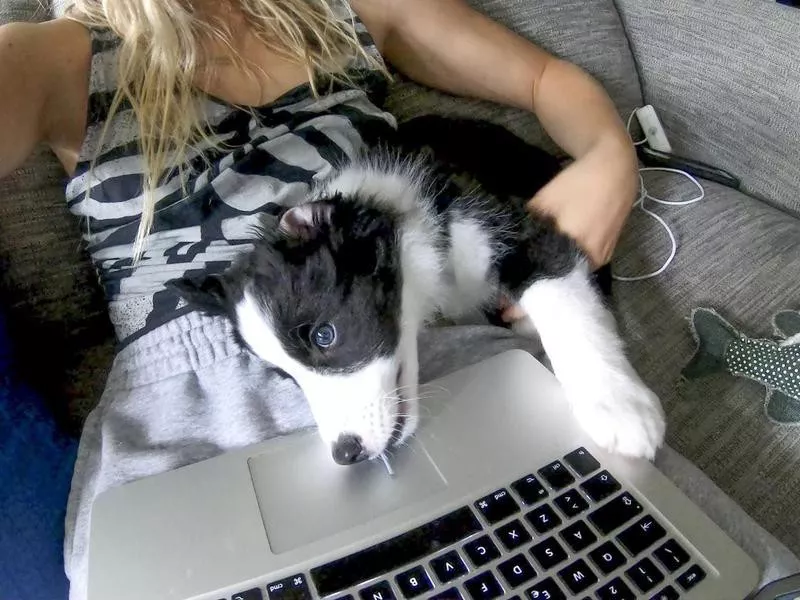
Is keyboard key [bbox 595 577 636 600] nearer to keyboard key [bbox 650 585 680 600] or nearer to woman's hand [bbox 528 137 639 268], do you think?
keyboard key [bbox 650 585 680 600]

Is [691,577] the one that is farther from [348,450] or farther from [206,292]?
[206,292]

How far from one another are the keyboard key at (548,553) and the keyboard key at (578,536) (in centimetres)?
1

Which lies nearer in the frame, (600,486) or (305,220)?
(600,486)

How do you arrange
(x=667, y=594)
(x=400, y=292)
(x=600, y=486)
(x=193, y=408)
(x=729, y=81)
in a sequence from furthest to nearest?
1. (x=729, y=81)
2. (x=400, y=292)
3. (x=193, y=408)
4. (x=600, y=486)
5. (x=667, y=594)

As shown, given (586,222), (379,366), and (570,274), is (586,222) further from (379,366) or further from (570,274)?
Result: (379,366)

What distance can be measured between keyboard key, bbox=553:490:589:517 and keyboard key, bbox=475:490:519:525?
49 millimetres

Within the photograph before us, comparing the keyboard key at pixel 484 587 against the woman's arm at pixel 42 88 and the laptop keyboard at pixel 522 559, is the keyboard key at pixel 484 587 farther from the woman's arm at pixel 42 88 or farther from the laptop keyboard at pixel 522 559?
the woman's arm at pixel 42 88

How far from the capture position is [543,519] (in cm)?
75

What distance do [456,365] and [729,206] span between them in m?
0.78

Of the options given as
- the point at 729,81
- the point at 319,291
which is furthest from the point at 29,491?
the point at 729,81

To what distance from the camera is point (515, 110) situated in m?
1.57

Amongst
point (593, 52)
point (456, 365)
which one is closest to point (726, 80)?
point (593, 52)

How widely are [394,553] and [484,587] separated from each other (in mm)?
98

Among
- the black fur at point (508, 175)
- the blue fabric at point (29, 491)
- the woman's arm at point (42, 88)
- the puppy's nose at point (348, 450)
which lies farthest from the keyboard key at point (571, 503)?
Result: the woman's arm at point (42, 88)
